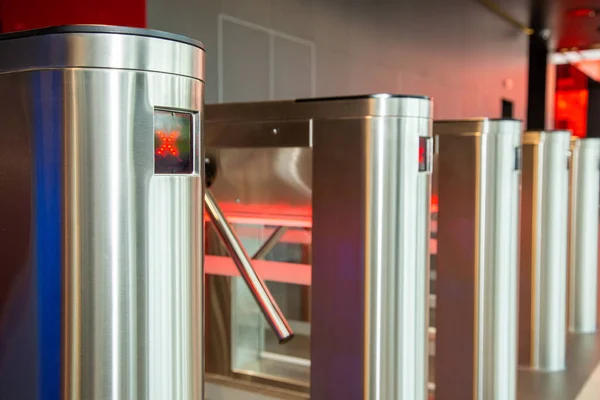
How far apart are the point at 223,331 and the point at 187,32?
97 cm

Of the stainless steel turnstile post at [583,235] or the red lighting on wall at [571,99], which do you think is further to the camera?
the red lighting on wall at [571,99]

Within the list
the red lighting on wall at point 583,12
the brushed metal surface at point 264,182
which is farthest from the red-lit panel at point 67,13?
the red lighting on wall at point 583,12

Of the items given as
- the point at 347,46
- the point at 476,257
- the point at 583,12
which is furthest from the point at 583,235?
the point at 583,12

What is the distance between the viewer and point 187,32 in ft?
7.45

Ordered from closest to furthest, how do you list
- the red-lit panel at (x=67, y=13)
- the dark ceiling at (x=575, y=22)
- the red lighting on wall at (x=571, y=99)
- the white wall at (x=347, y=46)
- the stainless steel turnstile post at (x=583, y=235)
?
the red-lit panel at (x=67, y=13) < the white wall at (x=347, y=46) < the stainless steel turnstile post at (x=583, y=235) < the dark ceiling at (x=575, y=22) < the red lighting on wall at (x=571, y=99)

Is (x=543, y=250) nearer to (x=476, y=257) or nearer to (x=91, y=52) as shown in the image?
(x=476, y=257)

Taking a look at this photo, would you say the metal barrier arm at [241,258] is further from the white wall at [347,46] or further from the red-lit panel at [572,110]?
the red-lit panel at [572,110]

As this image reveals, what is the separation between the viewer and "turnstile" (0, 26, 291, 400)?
796 millimetres

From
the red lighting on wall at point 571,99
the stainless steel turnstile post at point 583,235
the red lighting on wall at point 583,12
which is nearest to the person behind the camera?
the stainless steel turnstile post at point 583,235

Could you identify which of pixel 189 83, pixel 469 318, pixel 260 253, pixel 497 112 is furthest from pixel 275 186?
pixel 497 112

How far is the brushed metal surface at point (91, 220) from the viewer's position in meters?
0.80

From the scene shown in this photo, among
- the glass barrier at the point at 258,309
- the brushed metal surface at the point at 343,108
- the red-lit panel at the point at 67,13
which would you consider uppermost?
the red-lit panel at the point at 67,13

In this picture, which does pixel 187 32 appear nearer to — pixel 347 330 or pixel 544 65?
pixel 347 330

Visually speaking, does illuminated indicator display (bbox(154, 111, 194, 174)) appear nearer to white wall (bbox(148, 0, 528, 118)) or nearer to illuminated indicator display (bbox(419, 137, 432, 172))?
illuminated indicator display (bbox(419, 137, 432, 172))
